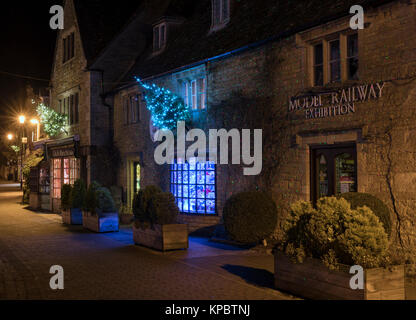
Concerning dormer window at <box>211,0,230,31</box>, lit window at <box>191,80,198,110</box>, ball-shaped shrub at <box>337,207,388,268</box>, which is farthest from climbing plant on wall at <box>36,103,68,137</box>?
ball-shaped shrub at <box>337,207,388,268</box>

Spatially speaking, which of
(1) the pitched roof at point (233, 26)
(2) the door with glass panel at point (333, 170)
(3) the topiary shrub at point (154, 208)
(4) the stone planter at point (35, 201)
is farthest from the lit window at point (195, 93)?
(4) the stone planter at point (35, 201)

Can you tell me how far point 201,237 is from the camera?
15.1 meters

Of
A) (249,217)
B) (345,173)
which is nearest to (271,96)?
(345,173)

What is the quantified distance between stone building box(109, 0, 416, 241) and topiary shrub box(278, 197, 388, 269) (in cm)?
278

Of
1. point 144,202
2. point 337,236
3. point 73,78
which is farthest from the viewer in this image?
point 73,78

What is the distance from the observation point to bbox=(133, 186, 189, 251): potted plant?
1190 cm

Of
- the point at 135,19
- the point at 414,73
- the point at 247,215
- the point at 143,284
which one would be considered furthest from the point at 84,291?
the point at 135,19

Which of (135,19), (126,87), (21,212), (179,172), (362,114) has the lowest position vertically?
(21,212)

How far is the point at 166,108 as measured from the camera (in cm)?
1644

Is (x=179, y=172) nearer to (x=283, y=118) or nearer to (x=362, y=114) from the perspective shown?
(x=283, y=118)

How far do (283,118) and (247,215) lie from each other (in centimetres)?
262

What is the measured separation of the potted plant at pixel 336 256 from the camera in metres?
6.60

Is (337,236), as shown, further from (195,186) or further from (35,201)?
(35,201)

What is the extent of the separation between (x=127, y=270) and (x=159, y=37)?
40.8ft
